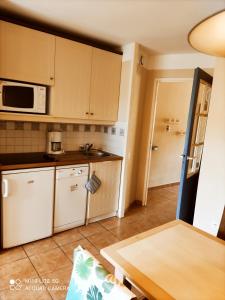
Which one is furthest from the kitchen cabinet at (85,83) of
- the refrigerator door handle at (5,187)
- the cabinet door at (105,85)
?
the refrigerator door handle at (5,187)

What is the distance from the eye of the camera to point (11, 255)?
7.05 feet

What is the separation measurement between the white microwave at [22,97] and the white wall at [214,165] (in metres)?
1.77

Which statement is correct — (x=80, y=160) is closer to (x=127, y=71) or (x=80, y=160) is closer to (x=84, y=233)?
(x=84, y=233)

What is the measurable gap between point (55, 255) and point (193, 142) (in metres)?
1.93

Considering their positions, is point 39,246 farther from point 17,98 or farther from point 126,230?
point 17,98

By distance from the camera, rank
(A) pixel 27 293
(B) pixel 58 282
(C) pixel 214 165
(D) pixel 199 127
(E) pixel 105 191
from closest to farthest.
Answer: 1. (A) pixel 27 293
2. (B) pixel 58 282
3. (C) pixel 214 165
4. (D) pixel 199 127
5. (E) pixel 105 191

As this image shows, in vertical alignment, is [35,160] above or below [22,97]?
below

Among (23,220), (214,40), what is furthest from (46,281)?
(214,40)

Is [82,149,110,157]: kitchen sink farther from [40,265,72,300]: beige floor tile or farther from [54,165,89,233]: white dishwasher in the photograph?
[40,265,72,300]: beige floor tile

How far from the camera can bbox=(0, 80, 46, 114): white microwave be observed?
2.11 meters

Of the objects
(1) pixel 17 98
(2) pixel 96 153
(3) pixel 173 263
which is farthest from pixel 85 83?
(3) pixel 173 263

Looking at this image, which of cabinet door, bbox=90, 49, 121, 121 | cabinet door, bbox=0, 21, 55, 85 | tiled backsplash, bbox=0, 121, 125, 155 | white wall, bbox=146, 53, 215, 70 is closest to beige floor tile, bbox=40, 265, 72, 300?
tiled backsplash, bbox=0, 121, 125, 155

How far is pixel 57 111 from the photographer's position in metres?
2.48

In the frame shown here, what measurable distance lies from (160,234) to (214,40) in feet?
3.43
